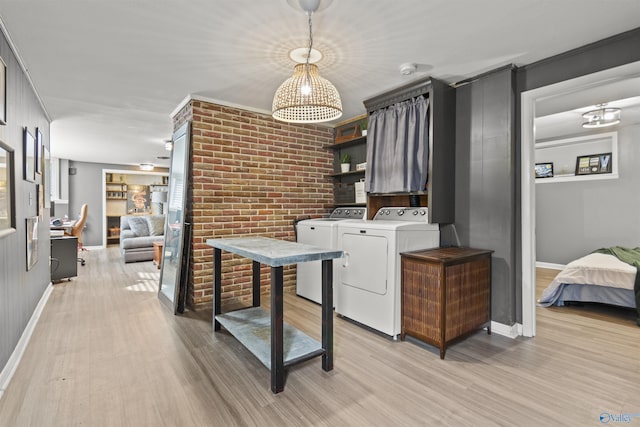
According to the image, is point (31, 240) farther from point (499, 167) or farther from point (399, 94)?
point (499, 167)

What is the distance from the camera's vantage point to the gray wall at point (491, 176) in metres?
2.66

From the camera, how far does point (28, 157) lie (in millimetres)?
2666

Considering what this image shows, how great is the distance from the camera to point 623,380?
6.61ft

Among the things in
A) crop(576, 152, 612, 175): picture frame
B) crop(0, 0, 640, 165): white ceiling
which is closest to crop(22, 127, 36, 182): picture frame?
crop(0, 0, 640, 165): white ceiling

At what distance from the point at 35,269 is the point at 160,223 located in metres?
4.05

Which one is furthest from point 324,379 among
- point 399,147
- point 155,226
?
point 155,226

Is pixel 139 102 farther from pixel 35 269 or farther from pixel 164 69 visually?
pixel 35 269

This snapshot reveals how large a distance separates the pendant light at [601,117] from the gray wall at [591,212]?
0.65 m

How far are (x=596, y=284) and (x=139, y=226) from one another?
7.70 metres

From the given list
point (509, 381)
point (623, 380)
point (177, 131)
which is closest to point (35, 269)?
point (177, 131)

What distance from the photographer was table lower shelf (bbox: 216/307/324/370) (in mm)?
2068

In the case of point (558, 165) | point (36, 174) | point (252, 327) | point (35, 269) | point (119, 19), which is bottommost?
point (252, 327)

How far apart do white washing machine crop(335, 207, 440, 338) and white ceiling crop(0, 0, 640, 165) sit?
4.39ft

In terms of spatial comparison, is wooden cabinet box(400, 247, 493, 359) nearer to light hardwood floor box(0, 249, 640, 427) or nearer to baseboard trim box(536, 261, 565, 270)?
light hardwood floor box(0, 249, 640, 427)
